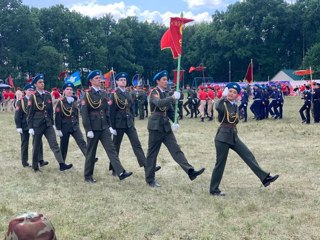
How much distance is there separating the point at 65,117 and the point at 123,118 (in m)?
1.55

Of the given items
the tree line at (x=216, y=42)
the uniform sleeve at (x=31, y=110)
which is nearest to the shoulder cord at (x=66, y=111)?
the uniform sleeve at (x=31, y=110)

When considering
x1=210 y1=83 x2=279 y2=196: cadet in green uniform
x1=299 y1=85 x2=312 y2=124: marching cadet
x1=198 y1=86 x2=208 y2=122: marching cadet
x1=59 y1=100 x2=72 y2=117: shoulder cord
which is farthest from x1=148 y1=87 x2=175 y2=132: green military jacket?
x1=198 y1=86 x2=208 y2=122: marching cadet

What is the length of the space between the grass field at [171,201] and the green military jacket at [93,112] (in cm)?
102

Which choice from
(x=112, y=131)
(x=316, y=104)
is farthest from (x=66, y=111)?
(x=316, y=104)

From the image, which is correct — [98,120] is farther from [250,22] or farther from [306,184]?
[250,22]

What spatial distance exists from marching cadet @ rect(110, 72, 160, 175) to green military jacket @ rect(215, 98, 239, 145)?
211cm

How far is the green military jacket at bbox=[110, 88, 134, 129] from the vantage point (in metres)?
9.09

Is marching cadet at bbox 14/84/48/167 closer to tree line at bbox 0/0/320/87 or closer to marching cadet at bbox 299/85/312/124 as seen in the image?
marching cadet at bbox 299/85/312/124

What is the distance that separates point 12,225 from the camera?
6.70 ft

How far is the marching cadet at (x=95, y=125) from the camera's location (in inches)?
334

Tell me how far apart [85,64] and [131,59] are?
9647 millimetres

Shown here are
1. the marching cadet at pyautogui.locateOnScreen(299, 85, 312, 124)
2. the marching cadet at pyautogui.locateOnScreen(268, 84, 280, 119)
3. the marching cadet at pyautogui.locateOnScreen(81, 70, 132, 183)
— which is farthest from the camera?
the marching cadet at pyautogui.locateOnScreen(268, 84, 280, 119)

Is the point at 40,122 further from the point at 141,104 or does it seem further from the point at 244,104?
the point at 141,104

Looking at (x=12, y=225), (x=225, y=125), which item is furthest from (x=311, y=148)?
(x=12, y=225)
